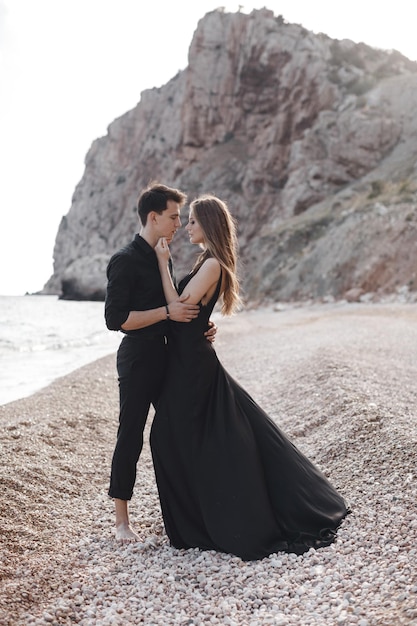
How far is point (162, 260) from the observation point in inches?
180

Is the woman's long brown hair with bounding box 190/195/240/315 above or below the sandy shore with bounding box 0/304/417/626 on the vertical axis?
above

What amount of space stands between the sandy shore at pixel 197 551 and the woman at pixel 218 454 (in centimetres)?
19

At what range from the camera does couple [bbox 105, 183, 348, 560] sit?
4.22 meters

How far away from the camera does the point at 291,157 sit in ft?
183

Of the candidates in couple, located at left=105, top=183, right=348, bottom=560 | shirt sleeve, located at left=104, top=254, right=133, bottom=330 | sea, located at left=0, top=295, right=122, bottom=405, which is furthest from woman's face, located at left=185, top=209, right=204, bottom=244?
sea, located at left=0, top=295, right=122, bottom=405

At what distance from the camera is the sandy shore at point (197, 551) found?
133 inches

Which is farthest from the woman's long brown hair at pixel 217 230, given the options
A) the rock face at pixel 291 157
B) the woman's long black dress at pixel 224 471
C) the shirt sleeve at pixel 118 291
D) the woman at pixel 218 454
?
the rock face at pixel 291 157

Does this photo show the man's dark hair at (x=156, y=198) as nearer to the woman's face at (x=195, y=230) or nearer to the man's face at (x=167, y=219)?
the man's face at (x=167, y=219)

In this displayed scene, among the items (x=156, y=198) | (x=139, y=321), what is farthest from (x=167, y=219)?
(x=139, y=321)

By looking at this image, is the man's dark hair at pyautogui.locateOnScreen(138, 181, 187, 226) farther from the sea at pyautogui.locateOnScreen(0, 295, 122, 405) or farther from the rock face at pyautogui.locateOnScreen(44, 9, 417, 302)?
the rock face at pyautogui.locateOnScreen(44, 9, 417, 302)

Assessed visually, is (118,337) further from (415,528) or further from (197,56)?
(197,56)

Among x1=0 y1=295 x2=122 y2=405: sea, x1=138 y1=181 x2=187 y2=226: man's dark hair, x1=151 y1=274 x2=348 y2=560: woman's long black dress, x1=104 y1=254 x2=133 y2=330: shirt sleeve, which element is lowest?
x1=0 y1=295 x2=122 y2=405: sea

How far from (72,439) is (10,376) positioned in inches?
319

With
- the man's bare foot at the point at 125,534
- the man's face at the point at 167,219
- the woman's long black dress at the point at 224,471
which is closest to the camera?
the woman's long black dress at the point at 224,471
